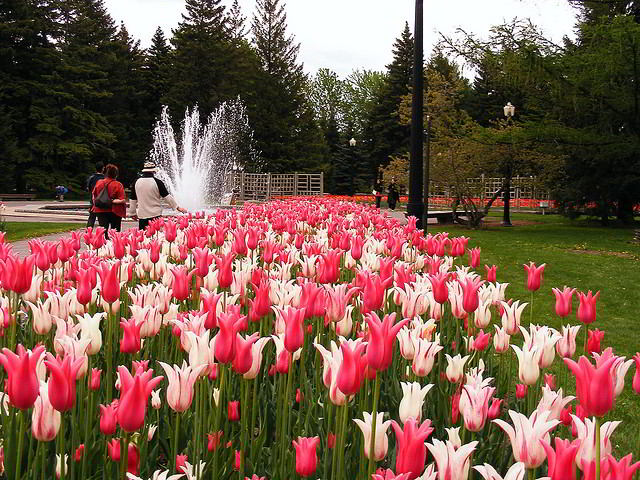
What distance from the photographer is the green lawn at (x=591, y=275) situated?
5.29m

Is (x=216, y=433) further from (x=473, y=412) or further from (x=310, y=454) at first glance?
(x=473, y=412)

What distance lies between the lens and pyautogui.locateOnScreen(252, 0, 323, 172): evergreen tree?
201 feet

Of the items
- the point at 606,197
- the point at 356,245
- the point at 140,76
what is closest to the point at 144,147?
the point at 140,76

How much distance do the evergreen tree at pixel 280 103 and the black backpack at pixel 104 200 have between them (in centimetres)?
5061

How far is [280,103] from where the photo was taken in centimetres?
6169

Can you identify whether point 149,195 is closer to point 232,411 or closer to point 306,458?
point 232,411

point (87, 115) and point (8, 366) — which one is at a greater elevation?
point (87, 115)

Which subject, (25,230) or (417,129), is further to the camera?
(25,230)

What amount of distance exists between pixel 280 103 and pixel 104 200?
52313 millimetres

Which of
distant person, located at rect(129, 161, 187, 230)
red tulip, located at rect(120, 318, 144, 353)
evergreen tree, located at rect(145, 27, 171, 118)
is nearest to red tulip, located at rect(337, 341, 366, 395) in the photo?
red tulip, located at rect(120, 318, 144, 353)

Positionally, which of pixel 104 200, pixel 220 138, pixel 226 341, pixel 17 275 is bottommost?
pixel 226 341

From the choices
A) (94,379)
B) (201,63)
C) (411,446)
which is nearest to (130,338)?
(94,379)

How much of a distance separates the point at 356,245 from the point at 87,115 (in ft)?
165

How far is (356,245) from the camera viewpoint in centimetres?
472
